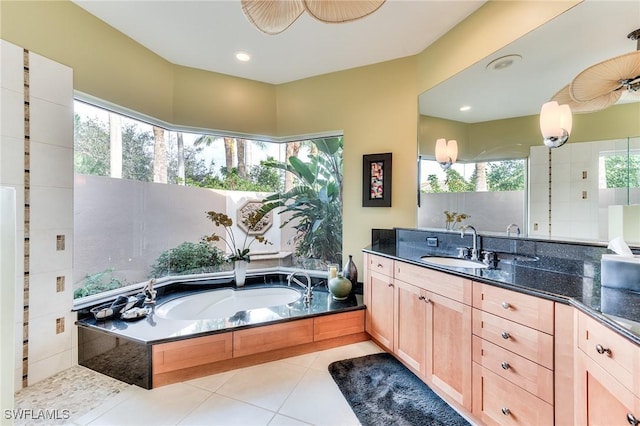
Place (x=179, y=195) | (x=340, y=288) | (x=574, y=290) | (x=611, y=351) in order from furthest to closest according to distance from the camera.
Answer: (x=179, y=195) < (x=340, y=288) < (x=574, y=290) < (x=611, y=351)

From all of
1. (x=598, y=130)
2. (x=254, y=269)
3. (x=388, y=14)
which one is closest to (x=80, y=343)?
(x=254, y=269)

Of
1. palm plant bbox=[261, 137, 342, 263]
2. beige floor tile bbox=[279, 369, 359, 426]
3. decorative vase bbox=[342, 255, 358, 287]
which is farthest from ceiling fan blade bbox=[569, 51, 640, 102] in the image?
beige floor tile bbox=[279, 369, 359, 426]

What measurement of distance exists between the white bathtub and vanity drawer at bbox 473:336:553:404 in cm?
177

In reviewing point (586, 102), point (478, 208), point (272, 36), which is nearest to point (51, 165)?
point (272, 36)

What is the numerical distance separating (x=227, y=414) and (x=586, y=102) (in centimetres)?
281

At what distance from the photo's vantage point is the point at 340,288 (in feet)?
8.56

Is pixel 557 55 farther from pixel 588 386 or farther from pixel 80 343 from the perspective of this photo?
pixel 80 343

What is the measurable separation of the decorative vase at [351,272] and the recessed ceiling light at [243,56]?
2.31 m

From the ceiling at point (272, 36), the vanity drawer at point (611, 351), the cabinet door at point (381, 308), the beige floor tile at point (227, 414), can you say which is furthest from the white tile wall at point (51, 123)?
the vanity drawer at point (611, 351)

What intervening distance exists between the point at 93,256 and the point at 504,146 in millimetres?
3458

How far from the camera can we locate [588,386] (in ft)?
3.23

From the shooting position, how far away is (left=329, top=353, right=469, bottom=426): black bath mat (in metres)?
1.58

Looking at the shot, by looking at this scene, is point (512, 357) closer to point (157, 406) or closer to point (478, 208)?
point (478, 208)

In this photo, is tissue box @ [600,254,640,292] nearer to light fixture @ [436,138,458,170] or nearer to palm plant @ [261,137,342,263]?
light fixture @ [436,138,458,170]
